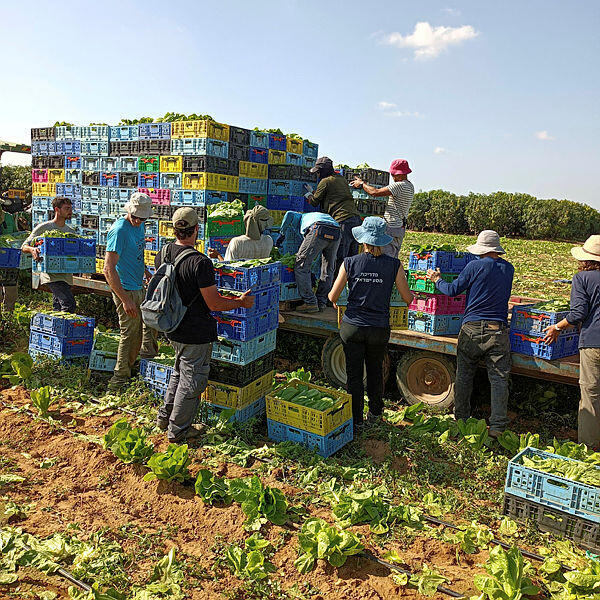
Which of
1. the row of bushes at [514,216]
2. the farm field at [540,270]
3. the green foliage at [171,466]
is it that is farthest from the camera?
the row of bushes at [514,216]

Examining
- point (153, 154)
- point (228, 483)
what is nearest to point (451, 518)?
point (228, 483)

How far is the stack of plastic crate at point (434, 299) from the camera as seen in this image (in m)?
7.29

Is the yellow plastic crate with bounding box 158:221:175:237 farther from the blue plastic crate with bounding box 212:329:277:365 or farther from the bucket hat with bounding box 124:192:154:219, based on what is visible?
the blue plastic crate with bounding box 212:329:277:365

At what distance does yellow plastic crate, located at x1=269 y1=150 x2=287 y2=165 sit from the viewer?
35.1 feet

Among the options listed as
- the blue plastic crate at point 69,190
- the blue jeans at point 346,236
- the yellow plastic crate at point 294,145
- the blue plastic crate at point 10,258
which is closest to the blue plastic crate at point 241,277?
the blue jeans at point 346,236

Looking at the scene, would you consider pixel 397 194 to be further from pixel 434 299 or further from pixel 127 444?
pixel 127 444

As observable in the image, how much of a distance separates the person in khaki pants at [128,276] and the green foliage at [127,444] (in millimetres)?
1733

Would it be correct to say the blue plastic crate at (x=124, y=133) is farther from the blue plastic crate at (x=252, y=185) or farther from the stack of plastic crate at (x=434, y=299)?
the stack of plastic crate at (x=434, y=299)

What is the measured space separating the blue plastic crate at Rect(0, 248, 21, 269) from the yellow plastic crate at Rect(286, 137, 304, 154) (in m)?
5.67

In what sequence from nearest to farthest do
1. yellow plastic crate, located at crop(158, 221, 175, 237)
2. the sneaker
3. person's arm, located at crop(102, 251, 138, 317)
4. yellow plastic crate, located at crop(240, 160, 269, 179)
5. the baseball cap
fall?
the baseball cap
person's arm, located at crop(102, 251, 138, 317)
the sneaker
yellow plastic crate, located at crop(158, 221, 175, 237)
yellow plastic crate, located at crop(240, 160, 269, 179)

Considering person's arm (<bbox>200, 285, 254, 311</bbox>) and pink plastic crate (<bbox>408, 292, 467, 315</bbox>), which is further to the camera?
pink plastic crate (<bbox>408, 292, 467, 315</bbox>)

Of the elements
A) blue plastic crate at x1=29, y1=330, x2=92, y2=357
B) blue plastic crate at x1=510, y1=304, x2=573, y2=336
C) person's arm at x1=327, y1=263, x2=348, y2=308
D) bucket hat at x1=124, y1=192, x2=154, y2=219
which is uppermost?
bucket hat at x1=124, y1=192, x2=154, y2=219

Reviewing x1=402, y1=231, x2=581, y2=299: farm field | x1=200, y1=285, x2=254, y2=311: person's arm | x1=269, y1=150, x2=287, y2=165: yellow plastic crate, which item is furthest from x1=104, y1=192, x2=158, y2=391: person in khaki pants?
x1=402, y1=231, x2=581, y2=299: farm field

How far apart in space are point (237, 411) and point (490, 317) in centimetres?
321
